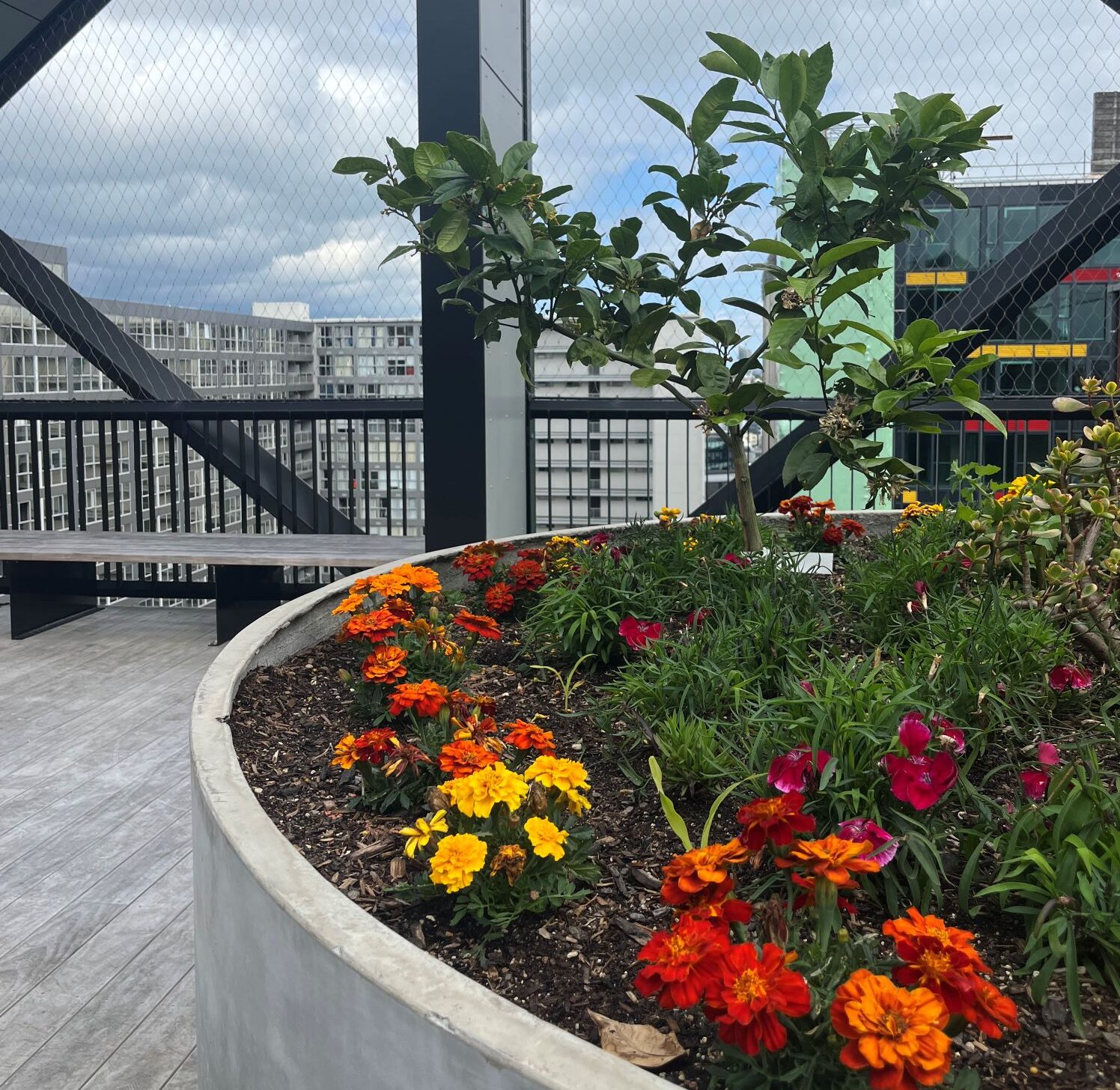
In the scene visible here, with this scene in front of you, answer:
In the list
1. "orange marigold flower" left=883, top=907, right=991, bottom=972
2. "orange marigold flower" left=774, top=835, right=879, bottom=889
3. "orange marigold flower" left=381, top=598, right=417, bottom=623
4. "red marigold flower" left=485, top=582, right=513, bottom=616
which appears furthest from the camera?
"red marigold flower" left=485, top=582, right=513, bottom=616

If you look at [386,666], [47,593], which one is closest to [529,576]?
[386,666]

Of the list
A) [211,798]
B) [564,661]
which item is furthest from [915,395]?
[211,798]

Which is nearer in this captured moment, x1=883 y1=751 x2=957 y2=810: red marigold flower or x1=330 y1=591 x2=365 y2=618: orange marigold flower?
x1=883 y1=751 x2=957 y2=810: red marigold flower

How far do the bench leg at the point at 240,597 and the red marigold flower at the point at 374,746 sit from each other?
10.5 ft

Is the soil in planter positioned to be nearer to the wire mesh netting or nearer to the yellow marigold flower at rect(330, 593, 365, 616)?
the yellow marigold flower at rect(330, 593, 365, 616)

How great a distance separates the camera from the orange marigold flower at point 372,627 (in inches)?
78.1

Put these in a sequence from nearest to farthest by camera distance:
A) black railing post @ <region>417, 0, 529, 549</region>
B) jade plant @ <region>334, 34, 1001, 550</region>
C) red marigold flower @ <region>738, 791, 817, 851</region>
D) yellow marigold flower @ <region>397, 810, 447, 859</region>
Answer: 1. red marigold flower @ <region>738, 791, 817, 851</region>
2. yellow marigold flower @ <region>397, 810, 447, 859</region>
3. jade plant @ <region>334, 34, 1001, 550</region>
4. black railing post @ <region>417, 0, 529, 549</region>

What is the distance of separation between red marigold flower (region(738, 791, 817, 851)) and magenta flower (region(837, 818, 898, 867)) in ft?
0.22

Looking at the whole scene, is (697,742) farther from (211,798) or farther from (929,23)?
(929,23)

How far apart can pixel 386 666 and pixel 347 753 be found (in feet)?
1.07

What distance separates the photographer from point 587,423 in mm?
4473

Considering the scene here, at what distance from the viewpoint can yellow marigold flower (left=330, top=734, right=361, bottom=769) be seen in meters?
1.49

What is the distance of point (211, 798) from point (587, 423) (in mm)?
3260

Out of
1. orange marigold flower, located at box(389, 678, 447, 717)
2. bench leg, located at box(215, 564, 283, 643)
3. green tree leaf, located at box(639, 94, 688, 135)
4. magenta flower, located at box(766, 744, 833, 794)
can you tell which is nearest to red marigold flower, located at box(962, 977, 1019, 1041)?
magenta flower, located at box(766, 744, 833, 794)
